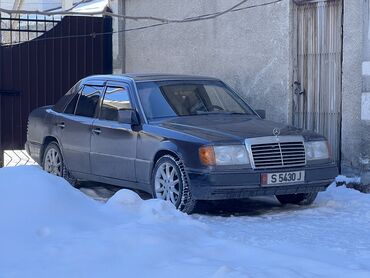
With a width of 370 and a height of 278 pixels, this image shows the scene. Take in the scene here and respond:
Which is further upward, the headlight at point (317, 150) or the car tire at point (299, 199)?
the headlight at point (317, 150)

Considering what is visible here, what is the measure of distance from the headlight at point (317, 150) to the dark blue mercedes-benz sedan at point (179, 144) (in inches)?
0.4

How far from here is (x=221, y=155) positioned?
26.6ft

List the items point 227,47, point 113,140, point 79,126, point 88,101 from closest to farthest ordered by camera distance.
Result: 1. point 113,140
2. point 79,126
3. point 88,101
4. point 227,47

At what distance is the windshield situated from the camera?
9.27 meters

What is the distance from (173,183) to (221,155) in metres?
0.68

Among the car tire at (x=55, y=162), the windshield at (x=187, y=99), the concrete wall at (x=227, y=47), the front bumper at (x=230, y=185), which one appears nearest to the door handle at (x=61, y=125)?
the car tire at (x=55, y=162)

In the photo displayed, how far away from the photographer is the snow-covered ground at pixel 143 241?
220 inches

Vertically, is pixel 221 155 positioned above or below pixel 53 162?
above

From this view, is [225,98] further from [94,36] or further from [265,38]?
[94,36]

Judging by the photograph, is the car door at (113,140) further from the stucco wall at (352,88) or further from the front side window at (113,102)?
the stucco wall at (352,88)

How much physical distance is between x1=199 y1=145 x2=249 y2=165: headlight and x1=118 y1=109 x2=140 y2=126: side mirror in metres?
1.26

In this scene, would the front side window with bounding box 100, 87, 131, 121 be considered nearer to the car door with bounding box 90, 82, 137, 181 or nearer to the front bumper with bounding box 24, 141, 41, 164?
the car door with bounding box 90, 82, 137, 181

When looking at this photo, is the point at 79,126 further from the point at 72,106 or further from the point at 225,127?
the point at 225,127

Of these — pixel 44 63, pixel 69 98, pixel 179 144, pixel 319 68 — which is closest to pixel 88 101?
pixel 69 98
